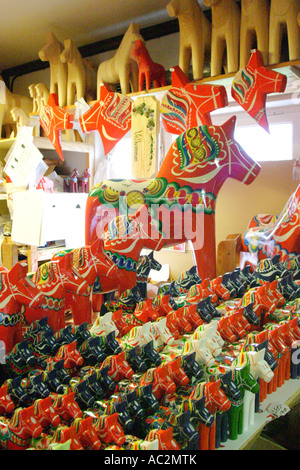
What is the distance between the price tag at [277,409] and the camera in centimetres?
93

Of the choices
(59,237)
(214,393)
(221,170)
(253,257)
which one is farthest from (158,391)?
(59,237)

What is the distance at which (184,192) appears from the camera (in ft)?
5.09

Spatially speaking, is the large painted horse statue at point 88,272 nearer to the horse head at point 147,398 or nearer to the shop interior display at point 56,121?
the horse head at point 147,398

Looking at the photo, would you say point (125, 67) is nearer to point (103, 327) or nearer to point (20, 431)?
point (103, 327)

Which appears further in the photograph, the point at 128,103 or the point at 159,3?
the point at 159,3

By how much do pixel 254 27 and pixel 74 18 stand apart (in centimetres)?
126

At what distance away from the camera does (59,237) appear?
2580 millimetres

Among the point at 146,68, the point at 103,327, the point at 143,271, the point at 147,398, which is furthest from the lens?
the point at 146,68

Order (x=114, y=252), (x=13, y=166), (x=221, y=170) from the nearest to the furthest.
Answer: (x=114, y=252)
(x=221, y=170)
(x=13, y=166)

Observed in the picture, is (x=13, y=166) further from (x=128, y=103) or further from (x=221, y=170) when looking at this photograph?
(x=221, y=170)

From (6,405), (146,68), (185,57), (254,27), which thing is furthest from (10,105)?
(6,405)

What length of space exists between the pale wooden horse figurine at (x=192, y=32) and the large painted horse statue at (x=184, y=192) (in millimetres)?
533

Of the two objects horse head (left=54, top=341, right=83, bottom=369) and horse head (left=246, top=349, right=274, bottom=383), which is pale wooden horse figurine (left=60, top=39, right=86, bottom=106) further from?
horse head (left=246, top=349, right=274, bottom=383)
